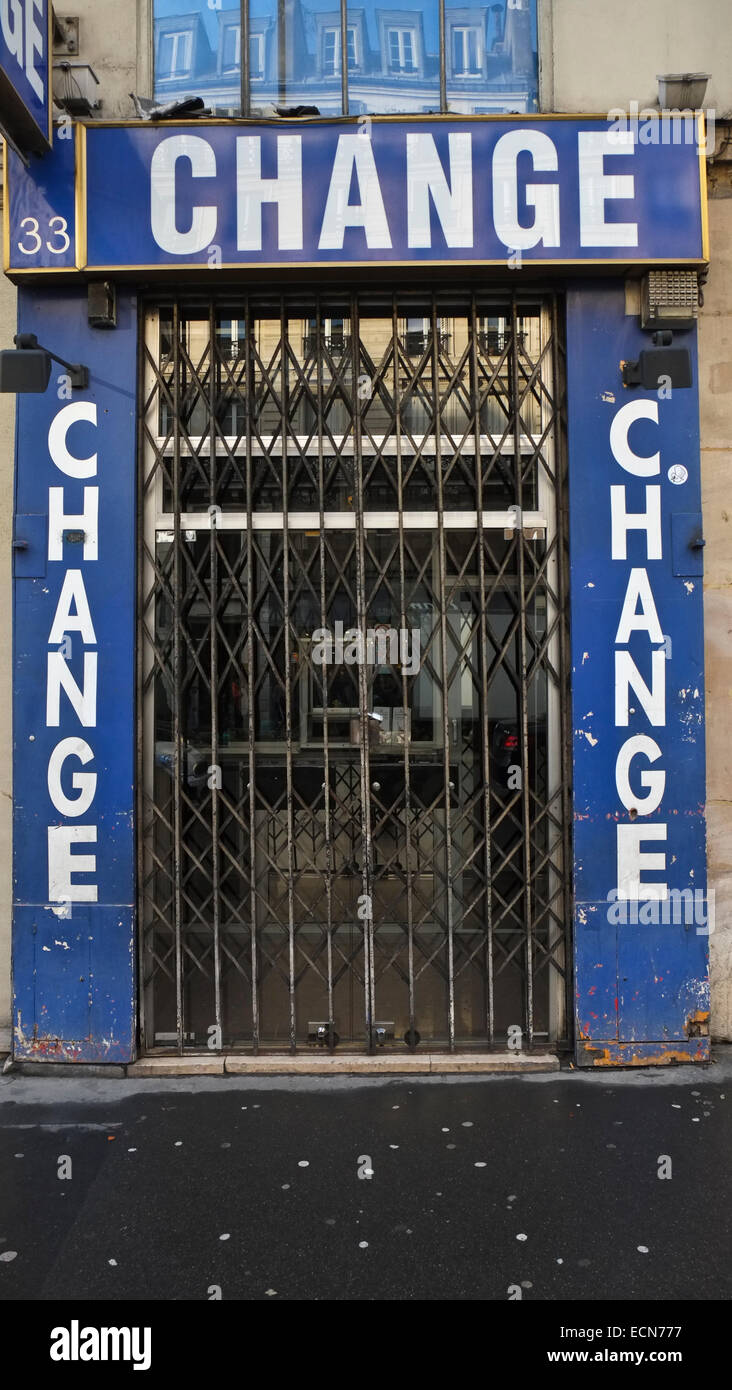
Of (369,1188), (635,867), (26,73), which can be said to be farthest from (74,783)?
(26,73)

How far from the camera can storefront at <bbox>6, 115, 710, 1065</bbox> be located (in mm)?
5445

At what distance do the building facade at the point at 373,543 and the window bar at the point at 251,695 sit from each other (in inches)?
1.3

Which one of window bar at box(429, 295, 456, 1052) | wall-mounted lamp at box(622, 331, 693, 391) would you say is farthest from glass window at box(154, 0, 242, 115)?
wall-mounted lamp at box(622, 331, 693, 391)

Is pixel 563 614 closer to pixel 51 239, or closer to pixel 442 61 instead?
pixel 442 61

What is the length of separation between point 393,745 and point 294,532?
1522 mm

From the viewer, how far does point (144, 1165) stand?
452 centimetres

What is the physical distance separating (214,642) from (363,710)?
1052mm

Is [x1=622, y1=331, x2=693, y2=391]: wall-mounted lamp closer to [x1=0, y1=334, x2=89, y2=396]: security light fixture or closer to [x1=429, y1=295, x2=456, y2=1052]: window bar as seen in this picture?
[x1=429, y1=295, x2=456, y2=1052]: window bar

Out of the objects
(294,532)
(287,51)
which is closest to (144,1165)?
(294,532)

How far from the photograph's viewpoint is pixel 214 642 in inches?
225

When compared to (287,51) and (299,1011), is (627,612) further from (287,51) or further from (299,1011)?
(287,51)

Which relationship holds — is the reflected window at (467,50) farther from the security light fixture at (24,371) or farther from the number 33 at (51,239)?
the security light fixture at (24,371)

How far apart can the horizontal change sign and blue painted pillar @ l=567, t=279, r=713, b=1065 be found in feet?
1.58

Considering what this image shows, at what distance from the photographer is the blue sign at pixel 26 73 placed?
15.9 feet
